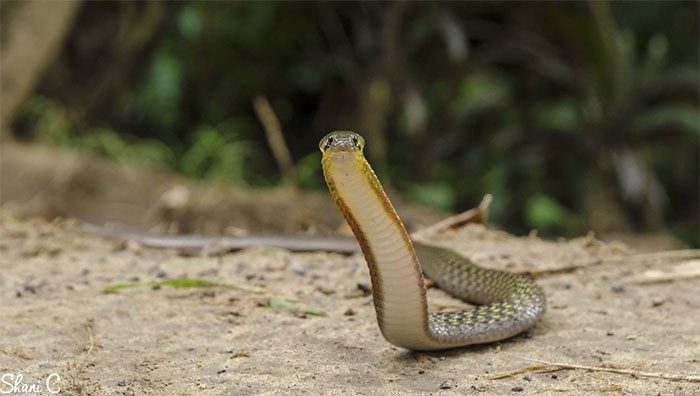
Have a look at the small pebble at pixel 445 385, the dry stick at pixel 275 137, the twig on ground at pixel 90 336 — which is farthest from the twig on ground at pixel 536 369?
the dry stick at pixel 275 137

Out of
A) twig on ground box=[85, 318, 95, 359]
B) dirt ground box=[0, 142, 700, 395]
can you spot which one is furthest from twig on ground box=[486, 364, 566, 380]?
twig on ground box=[85, 318, 95, 359]

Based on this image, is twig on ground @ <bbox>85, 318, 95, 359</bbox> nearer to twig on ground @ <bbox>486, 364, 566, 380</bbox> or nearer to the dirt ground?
the dirt ground

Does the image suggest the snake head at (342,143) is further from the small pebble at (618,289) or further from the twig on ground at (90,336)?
the small pebble at (618,289)

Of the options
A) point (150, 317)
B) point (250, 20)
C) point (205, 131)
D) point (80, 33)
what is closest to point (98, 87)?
point (80, 33)

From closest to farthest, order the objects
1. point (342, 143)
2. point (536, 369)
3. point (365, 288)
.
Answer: point (342, 143) < point (536, 369) < point (365, 288)

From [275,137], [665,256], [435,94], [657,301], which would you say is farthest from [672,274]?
[435,94]

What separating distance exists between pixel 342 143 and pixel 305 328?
1061 mm

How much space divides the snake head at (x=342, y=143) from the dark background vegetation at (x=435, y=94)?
6684 millimetres

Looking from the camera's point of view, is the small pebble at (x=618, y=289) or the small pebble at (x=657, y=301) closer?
the small pebble at (x=657, y=301)

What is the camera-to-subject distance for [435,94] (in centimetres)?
1155

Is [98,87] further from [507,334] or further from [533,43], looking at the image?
[507,334]

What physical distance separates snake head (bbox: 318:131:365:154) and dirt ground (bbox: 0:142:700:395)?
750 mm

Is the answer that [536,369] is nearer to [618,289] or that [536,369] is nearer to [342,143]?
[342,143]

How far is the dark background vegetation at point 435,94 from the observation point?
10039 mm
